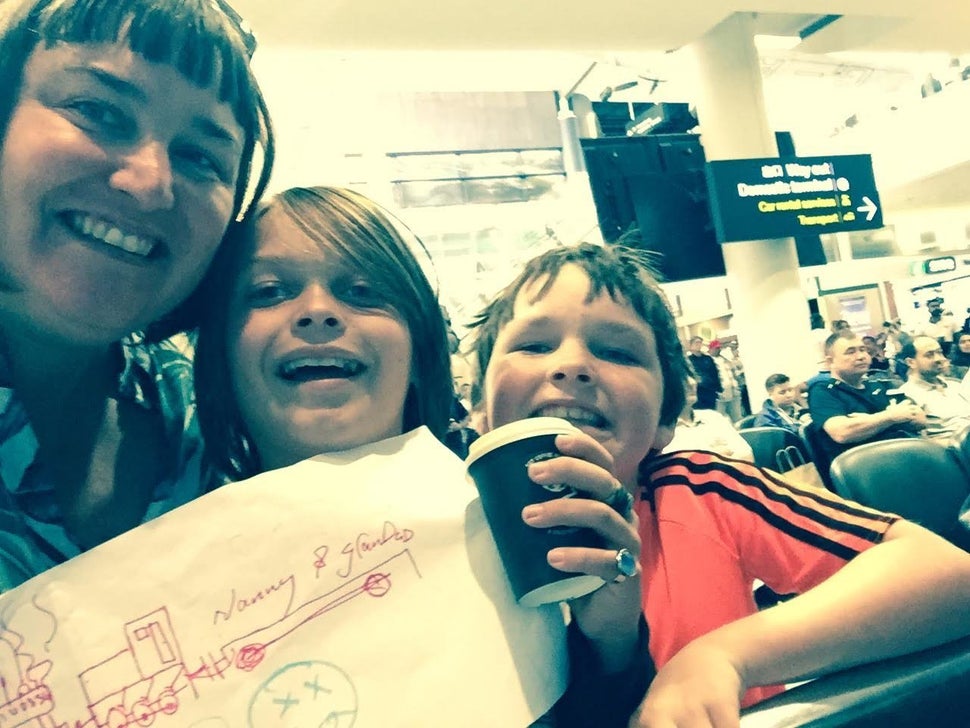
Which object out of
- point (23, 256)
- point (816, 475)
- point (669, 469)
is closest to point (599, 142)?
point (816, 475)

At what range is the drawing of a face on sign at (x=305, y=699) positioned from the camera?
52 cm

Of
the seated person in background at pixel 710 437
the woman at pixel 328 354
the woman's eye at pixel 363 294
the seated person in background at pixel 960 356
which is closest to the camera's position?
the woman at pixel 328 354

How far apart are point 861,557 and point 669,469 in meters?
0.26

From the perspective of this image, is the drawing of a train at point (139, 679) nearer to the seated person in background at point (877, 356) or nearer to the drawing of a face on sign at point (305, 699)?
the drawing of a face on sign at point (305, 699)

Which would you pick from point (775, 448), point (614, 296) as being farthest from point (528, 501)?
point (775, 448)

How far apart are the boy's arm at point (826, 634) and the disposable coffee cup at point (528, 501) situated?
0.36 ft

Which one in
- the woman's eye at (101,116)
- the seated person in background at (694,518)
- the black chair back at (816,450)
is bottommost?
the black chair back at (816,450)

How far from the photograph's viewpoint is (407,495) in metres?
0.62

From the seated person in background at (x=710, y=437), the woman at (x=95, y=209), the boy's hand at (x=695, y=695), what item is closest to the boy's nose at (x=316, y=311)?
the woman at (x=95, y=209)

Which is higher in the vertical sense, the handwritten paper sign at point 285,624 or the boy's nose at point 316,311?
the boy's nose at point 316,311

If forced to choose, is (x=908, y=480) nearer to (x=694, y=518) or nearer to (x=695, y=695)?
(x=694, y=518)

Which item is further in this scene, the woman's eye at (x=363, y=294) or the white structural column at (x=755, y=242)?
the white structural column at (x=755, y=242)

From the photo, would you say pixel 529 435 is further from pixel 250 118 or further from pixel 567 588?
pixel 250 118

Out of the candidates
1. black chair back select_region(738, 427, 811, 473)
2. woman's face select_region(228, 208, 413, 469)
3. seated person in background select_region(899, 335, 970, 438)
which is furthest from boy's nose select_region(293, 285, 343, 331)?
seated person in background select_region(899, 335, 970, 438)
